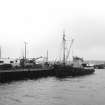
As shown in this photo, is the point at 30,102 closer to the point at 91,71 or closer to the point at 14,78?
the point at 14,78

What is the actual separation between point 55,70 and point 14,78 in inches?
689

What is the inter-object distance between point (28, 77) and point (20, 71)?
13.1ft

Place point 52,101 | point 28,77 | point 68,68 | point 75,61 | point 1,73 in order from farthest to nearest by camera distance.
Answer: point 75,61 < point 68,68 < point 28,77 < point 1,73 < point 52,101

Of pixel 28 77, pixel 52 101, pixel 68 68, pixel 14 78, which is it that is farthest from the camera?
pixel 68 68

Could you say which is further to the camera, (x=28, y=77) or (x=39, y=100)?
(x=28, y=77)

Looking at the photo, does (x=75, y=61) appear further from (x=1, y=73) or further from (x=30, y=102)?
(x=30, y=102)

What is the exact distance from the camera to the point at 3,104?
31500mm

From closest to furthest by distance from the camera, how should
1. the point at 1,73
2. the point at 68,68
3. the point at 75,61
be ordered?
the point at 1,73 → the point at 68,68 → the point at 75,61

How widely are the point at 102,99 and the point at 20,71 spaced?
34.4 meters

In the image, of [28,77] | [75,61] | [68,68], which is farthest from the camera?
[75,61]

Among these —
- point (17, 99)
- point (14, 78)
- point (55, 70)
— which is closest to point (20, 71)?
point (14, 78)

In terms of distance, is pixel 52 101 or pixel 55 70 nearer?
pixel 52 101

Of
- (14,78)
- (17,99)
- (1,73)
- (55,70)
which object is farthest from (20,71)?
(17,99)

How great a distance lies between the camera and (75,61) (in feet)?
308
